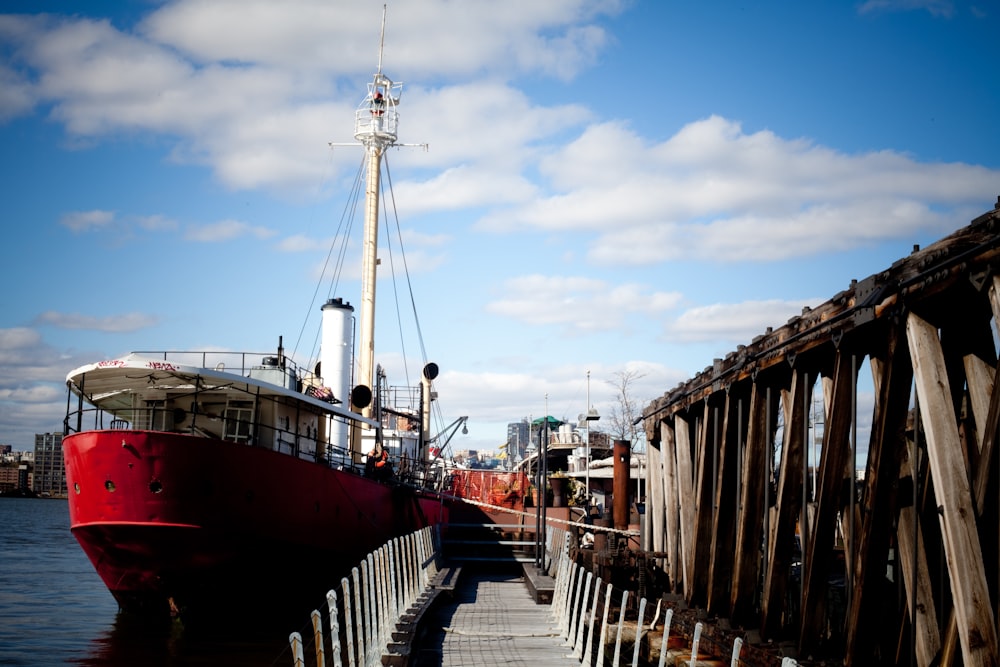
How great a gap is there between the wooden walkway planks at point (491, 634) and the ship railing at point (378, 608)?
0.42 metres

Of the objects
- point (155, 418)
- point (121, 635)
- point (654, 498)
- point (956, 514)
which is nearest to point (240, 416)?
point (155, 418)

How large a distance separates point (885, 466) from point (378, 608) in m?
10.0

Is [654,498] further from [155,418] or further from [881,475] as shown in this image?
[155,418]

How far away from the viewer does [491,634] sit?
1510 cm

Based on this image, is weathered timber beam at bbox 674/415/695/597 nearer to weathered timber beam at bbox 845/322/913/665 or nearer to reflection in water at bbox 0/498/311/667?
weathered timber beam at bbox 845/322/913/665

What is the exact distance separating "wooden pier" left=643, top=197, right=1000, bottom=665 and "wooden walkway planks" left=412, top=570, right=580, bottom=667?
2.69 m

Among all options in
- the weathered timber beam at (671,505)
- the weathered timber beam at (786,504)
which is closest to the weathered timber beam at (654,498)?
the weathered timber beam at (671,505)

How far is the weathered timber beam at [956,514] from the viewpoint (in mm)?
6523

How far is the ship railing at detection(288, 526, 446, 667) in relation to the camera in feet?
28.3

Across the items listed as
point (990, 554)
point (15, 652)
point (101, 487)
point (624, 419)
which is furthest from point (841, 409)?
point (624, 419)

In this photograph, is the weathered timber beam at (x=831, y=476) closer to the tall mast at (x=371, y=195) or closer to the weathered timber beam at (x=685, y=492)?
the weathered timber beam at (x=685, y=492)

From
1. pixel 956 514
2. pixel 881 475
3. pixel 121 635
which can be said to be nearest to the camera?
pixel 956 514

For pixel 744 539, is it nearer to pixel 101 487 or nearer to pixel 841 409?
pixel 841 409

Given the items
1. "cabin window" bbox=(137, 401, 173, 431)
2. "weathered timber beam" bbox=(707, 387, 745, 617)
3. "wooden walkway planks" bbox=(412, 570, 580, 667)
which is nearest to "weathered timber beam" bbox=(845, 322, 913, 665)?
"weathered timber beam" bbox=(707, 387, 745, 617)
